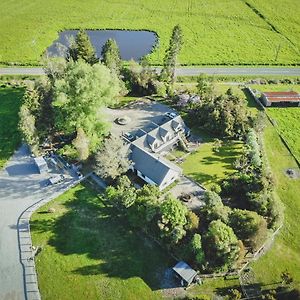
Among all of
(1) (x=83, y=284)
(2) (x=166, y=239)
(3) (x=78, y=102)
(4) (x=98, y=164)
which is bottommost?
(1) (x=83, y=284)

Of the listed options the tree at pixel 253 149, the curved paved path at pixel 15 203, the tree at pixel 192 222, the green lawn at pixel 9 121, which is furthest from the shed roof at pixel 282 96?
the green lawn at pixel 9 121

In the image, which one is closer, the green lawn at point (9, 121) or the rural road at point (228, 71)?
the green lawn at point (9, 121)

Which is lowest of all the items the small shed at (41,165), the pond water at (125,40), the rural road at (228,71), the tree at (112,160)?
the small shed at (41,165)

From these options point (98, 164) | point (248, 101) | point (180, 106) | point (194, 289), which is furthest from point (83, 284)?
point (248, 101)

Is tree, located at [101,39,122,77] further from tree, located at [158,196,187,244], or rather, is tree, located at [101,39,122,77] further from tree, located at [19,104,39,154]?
tree, located at [158,196,187,244]

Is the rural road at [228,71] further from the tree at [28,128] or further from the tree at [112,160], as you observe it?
the tree at [112,160]

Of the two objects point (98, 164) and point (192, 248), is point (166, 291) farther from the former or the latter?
point (98, 164)
